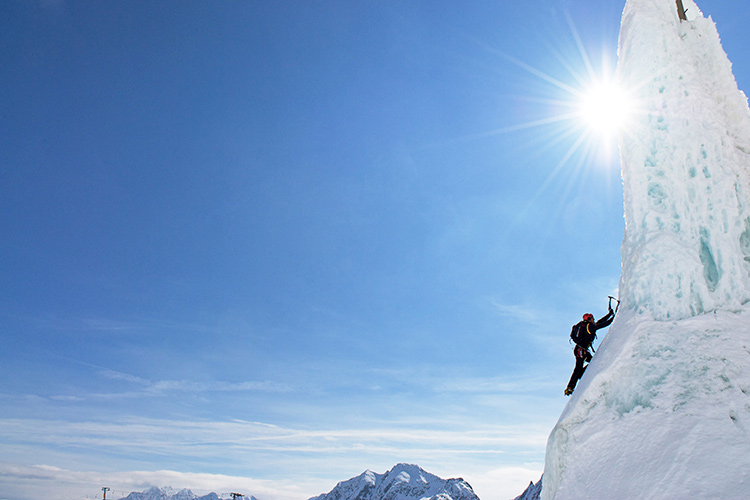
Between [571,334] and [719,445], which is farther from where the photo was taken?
[571,334]

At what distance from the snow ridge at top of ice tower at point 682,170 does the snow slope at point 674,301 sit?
0.03 meters

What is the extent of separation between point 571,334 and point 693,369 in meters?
4.14

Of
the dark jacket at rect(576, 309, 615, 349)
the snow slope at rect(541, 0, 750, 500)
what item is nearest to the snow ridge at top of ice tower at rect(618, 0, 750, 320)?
the snow slope at rect(541, 0, 750, 500)

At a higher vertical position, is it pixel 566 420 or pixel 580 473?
pixel 566 420

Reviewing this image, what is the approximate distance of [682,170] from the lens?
11.3m

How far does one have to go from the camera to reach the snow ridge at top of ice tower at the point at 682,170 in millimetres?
10188

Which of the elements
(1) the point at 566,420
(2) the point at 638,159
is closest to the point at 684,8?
(2) the point at 638,159

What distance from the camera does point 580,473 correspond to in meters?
8.81

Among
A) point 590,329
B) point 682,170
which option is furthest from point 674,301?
point 682,170

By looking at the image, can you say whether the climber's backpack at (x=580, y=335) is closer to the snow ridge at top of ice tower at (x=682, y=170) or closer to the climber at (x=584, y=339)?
the climber at (x=584, y=339)

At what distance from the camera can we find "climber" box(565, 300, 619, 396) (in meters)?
12.5

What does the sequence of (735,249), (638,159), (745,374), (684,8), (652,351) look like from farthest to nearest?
(684,8)
(638,159)
(735,249)
(652,351)
(745,374)

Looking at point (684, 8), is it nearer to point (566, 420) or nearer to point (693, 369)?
point (693, 369)

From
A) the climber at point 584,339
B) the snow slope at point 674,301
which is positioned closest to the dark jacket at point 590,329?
the climber at point 584,339
